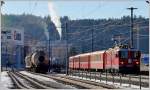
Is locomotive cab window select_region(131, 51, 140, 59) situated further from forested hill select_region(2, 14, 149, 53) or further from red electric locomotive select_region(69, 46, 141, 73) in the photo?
forested hill select_region(2, 14, 149, 53)

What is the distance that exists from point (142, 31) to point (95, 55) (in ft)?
116

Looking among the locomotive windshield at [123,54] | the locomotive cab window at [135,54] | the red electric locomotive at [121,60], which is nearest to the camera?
the red electric locomotive at [121,60]

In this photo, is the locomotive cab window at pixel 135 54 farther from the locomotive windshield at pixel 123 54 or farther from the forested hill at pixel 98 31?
the forested hill at pixel 98 31

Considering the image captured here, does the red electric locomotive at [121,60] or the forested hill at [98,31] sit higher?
the forested hill at [98,31]

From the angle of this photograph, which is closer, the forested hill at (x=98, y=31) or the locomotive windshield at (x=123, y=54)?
the locomotive windshield at (x=123, y=54)

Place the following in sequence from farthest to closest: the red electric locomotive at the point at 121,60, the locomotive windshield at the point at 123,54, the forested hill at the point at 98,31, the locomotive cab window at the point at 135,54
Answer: the forested hill at the point at 98,31, the locomotive cab window at the point at 135,54, the locomotive windshield at the point at 123,54, the red electric locomotive at the point at 121,60

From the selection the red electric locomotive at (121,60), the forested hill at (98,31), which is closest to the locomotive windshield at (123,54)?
the red electric locomotive at (121,60)

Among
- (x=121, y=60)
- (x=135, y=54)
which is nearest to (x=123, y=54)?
(x=121, y=60)

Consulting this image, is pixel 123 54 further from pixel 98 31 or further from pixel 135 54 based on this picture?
pixel 98 31

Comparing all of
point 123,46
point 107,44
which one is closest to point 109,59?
point 123,46

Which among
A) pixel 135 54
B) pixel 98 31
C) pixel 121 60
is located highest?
pixel 98 31

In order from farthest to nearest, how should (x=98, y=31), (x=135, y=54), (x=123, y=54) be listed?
(x=98, y=31) → (x=135, y=54) → (x=123, y=54)

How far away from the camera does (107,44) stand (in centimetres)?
8338

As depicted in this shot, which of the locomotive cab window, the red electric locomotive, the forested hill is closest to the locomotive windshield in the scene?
the red electric locomotive
